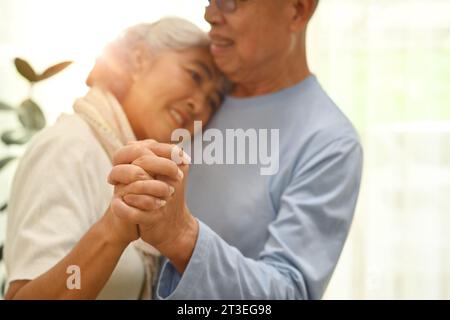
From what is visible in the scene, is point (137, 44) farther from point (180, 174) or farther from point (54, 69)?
point (180, 174)

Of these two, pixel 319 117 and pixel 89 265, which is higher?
pixel 319 117

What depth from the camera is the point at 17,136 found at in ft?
3.67

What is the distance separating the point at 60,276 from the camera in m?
1.04

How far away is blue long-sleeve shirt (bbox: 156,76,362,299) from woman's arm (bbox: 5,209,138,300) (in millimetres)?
87

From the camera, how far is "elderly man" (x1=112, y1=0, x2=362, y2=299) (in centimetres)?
104

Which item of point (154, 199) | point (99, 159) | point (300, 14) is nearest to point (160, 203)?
point (154, 199)

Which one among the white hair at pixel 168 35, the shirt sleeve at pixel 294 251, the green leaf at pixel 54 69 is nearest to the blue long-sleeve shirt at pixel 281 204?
the shirt sleeve at pixel 294 251

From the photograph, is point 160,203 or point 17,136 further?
point 17,136

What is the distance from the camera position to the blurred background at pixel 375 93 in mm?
1104

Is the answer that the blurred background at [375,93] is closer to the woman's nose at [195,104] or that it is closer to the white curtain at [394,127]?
the white curtain at [394,127]

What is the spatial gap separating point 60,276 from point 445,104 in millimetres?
714

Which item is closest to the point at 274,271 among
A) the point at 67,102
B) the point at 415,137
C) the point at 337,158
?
the point at 337,158

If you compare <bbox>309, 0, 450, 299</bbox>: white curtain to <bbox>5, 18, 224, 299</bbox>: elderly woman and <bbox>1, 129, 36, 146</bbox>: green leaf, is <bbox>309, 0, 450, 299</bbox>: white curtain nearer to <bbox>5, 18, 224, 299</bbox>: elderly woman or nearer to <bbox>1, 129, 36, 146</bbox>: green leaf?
<bbox>5, 18, 224, 299</bbox>: elderly woman

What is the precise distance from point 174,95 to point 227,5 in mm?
175
